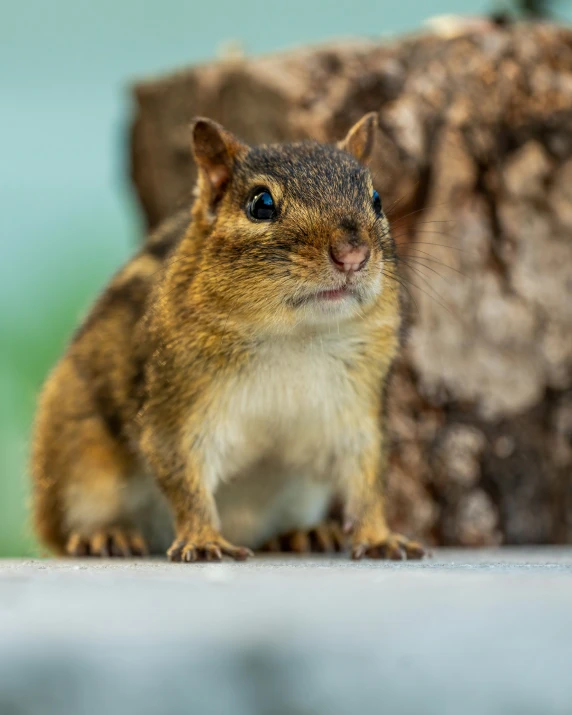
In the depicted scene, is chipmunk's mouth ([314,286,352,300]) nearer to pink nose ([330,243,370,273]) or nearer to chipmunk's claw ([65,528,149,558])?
pink nose ([330,243,370,273])

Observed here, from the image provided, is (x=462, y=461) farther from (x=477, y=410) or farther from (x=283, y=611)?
(x=283, y=611)

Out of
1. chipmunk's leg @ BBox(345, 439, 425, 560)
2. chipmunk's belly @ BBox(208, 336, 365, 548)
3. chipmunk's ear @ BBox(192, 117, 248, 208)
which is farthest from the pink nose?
chipmunk's leg @ BBox(345, 439, 425, 560)

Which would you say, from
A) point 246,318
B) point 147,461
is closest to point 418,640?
point 246,318

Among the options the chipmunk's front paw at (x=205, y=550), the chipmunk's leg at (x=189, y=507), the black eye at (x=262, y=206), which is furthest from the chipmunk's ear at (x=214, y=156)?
the chipmunk's front paw at (x=205, y=550)

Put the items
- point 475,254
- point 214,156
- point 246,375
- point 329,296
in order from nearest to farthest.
Result: point 329,296
point 246,375
point 214,156
point 475,254

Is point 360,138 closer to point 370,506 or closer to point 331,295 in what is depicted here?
point 331,295

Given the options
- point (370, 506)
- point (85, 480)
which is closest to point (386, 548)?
point (370, 506)

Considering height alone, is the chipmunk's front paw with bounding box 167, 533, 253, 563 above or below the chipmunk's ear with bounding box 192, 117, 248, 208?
below
